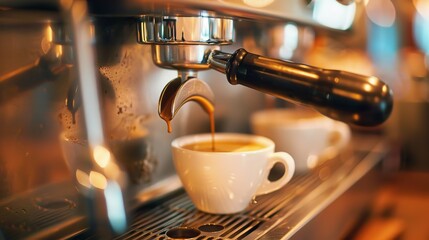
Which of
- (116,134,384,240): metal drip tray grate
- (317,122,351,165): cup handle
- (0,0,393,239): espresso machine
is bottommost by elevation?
(116,134,384,240): metal drip tray grate

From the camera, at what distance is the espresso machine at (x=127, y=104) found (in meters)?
0.35

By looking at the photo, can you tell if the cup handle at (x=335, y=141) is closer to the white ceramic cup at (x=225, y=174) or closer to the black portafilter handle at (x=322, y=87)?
the white ceramic cup at (x=225, y=174)

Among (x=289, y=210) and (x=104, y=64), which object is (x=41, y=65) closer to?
(x=104, y=64)

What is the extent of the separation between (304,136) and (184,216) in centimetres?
26

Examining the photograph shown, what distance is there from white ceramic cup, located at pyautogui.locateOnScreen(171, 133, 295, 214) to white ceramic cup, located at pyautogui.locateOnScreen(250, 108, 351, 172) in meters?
0.13

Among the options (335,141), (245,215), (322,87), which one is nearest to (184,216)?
(245,215)

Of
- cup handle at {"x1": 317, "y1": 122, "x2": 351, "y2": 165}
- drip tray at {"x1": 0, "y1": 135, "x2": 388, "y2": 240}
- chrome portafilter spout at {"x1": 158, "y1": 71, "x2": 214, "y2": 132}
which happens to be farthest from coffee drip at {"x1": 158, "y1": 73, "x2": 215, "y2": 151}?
cup handle at {"x1": 317, "y1": 122, "x2": 351, "y2": 165}

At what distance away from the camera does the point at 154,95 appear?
0.55 meters

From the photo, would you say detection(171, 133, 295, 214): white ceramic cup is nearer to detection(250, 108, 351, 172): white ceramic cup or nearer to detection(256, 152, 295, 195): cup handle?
detection(256, 152, 295, 195): cup handle

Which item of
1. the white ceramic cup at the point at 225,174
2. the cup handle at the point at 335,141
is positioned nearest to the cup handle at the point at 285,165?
the white ceramic cup at the point at 225,174

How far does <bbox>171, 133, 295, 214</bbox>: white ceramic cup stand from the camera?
495mm

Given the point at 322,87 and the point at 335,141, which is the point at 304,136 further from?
the point at 322,87

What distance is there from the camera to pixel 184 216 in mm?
519

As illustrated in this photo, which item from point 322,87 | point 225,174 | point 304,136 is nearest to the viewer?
point 322,87
